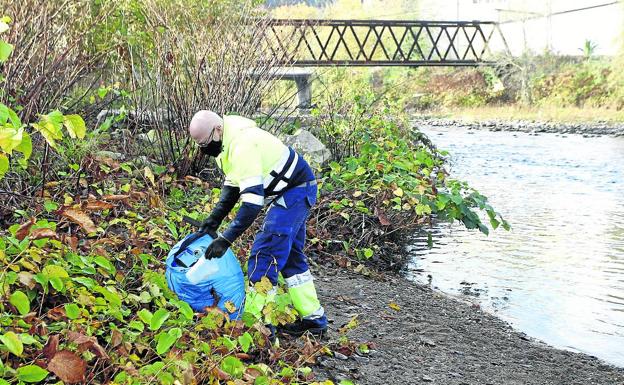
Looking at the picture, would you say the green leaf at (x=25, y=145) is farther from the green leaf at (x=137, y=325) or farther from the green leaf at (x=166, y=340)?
the green leaf at (x=137, y=325)

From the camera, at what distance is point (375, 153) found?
10891mm

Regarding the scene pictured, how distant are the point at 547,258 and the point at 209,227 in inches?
255

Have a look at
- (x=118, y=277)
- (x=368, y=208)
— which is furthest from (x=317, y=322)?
(x=368, y=208)

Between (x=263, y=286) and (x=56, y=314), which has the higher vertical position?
(x=56, y=314)

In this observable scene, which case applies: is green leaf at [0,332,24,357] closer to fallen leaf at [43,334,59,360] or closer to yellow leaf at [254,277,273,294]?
fallen leaf at [43,334,59,360]

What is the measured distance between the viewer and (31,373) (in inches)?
142

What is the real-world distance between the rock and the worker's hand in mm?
5412

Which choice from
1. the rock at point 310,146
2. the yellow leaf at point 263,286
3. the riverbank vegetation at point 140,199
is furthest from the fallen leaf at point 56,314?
the rock at point 310,146

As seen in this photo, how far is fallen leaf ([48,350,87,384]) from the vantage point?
3764 millimetres

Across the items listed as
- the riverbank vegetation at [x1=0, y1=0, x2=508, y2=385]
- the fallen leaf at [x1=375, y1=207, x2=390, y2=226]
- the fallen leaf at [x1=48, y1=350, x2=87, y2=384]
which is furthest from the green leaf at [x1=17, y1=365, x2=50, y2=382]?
the fallen leaf at [x1=375, y1=207, x2=390, y2=226]

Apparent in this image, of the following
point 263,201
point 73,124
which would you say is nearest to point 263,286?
point 263,201

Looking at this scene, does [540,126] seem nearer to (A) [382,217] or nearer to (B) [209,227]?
(A) [382,217]

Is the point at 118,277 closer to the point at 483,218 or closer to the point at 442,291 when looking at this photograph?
the point at 442,291

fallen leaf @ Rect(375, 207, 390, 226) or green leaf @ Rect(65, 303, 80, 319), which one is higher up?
green leaf @ Rect(65, 303, 80, 319)
